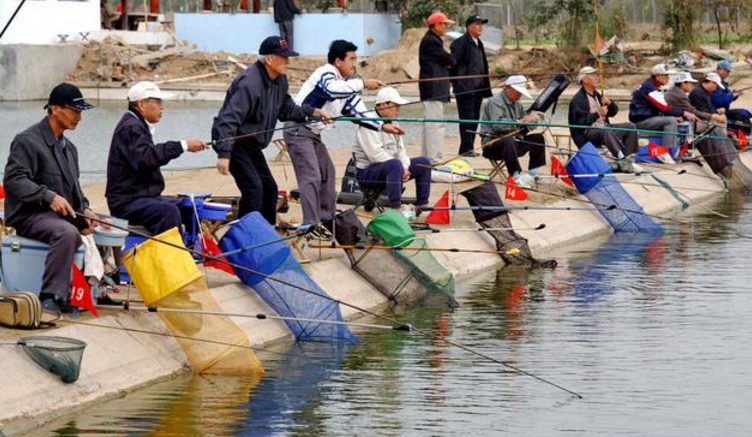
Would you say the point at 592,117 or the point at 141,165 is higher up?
the point at 141,165

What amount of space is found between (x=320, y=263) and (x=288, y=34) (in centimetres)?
3934

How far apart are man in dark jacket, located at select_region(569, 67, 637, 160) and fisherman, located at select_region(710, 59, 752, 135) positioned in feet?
12.1

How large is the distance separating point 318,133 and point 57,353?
5.03 meters

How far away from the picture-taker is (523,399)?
34.2 feet

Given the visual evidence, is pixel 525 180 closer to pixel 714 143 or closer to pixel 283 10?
pixel 714 143

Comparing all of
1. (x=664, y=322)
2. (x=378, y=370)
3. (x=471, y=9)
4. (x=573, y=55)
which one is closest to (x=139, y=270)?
(x=378, y=370)

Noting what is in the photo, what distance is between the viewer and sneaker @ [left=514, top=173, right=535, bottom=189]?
748 inches

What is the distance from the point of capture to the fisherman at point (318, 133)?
14.2 meters

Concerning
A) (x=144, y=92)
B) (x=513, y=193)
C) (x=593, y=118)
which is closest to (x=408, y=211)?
(x=513, y=193)

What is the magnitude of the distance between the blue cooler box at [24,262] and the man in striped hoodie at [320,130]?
363 cm

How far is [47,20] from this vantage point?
5334cm

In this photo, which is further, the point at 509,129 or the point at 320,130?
the point at 509,129

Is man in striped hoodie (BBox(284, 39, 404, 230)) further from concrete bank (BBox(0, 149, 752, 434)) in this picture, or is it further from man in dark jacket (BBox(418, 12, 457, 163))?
man in dark jacket (BBox(418, 12, 457, 163))

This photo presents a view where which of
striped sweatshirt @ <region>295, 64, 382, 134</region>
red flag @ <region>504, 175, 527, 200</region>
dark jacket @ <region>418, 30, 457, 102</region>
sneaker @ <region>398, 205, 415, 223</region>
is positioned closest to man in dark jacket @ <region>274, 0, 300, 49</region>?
dark jacket @ <region>418, 30, 457, 102</region>
